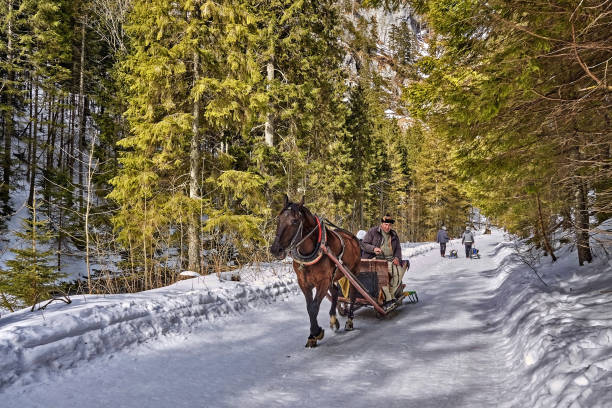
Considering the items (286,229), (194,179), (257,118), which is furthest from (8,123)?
(286,229)

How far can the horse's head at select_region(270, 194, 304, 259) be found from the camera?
16.7 ft

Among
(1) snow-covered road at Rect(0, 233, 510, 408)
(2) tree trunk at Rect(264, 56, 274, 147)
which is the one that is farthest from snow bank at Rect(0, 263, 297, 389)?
(2) tree trunk at Rect(264, 56, 274, 147)

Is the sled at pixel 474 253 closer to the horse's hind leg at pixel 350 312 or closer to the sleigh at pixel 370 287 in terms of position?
the sleigh at pixel 370 287

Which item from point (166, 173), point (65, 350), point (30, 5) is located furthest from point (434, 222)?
point (65, 350)

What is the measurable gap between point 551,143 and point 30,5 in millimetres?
27189

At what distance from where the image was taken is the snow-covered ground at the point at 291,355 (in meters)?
3.69

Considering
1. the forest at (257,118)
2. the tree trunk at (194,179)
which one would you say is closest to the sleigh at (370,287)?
the forest at (257,118)

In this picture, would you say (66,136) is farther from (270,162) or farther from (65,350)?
(65,350)

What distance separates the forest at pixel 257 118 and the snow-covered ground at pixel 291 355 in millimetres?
1840

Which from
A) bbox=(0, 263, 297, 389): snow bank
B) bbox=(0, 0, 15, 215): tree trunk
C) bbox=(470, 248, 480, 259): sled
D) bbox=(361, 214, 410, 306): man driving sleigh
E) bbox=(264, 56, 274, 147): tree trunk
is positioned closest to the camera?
bbox=(0, 263, 297, 389): snow bank

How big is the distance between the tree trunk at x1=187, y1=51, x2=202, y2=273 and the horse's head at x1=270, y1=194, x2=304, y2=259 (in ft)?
25.2

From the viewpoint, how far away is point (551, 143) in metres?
6.55

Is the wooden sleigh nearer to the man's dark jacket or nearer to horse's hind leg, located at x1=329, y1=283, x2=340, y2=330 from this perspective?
horse's hind leg, located at x1=329, y1=283, x2=340, y2=330

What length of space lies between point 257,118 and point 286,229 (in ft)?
32.2
